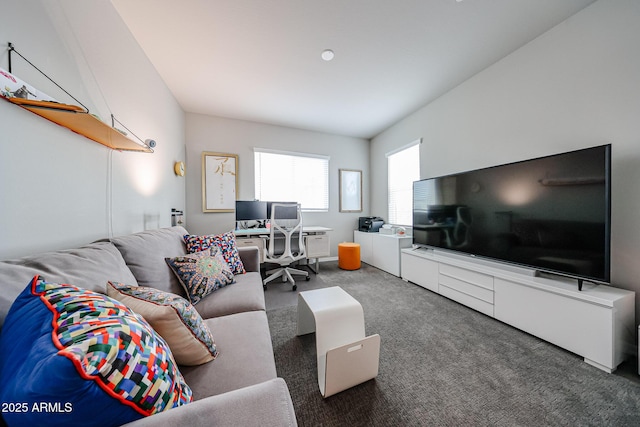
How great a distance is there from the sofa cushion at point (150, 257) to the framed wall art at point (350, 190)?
10.4 feet

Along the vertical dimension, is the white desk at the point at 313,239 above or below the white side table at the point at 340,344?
above

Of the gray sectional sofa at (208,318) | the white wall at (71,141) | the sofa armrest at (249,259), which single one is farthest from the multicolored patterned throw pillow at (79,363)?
the sofa armrest at (249,259)

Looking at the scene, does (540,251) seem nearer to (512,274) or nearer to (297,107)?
(512,274)

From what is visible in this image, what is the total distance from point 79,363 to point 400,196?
3846mm

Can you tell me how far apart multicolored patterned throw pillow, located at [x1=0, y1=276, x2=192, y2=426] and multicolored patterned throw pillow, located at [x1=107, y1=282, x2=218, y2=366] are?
0.19 m

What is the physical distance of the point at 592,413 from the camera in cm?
108

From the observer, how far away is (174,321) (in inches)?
30.5

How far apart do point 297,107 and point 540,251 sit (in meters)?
3.22

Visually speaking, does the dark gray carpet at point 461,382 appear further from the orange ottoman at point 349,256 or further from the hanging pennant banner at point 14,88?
the hanging pennant banner at point 14,88

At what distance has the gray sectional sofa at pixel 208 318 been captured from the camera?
473 millimetres

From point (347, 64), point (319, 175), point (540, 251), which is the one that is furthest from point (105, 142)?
point (540, 251)

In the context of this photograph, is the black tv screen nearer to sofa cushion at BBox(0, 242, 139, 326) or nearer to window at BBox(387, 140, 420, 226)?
window at BBox(387, 140, 420, 226)

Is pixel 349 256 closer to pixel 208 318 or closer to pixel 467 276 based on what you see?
pixel 467 276

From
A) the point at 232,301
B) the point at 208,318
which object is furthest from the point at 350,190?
the point at 208,318
